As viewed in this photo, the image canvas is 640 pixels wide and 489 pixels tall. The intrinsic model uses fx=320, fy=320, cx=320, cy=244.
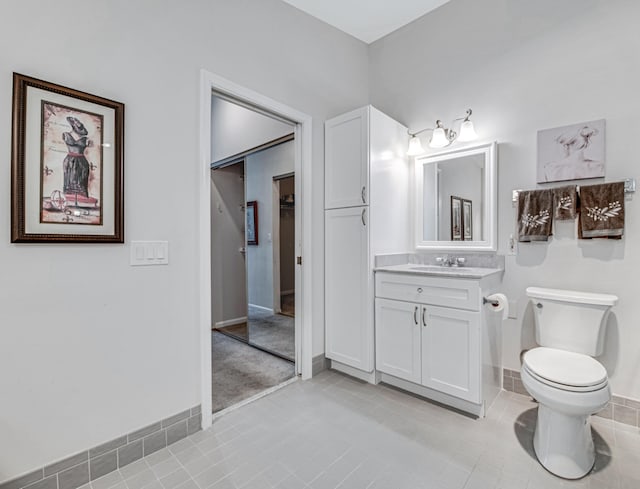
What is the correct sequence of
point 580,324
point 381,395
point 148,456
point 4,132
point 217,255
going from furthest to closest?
point 217,255 → point 381,395 → point 580,324 → point 148,456 → point 4,132

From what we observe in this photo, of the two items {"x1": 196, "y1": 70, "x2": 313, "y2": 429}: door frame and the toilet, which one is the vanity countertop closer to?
the toilet

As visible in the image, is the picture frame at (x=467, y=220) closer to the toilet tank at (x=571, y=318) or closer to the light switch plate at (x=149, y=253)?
the toilet tank at (x=571, y=318)

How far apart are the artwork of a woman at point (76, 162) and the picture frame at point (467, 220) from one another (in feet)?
8.07

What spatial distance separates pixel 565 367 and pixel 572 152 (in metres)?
1.34

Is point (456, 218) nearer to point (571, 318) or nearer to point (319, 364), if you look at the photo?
point (571, 318)

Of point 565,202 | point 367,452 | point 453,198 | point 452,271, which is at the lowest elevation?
point 367,452

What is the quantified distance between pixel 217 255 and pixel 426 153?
2.63m

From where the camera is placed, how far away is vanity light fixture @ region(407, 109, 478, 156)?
2408 millimetres

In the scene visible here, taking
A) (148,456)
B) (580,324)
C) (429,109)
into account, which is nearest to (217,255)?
(148,456)

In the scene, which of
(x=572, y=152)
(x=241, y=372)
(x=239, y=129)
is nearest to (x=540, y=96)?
(x=572, y=152)

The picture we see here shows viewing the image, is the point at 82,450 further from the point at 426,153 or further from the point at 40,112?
the point at 426,153

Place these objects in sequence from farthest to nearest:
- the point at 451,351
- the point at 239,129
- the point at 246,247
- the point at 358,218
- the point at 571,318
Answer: the point at 239,129
the point at 246,247
the point at 358,218
the point at 451,351
the point at 571,318

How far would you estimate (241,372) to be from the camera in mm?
2686

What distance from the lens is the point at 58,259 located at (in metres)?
1.44
